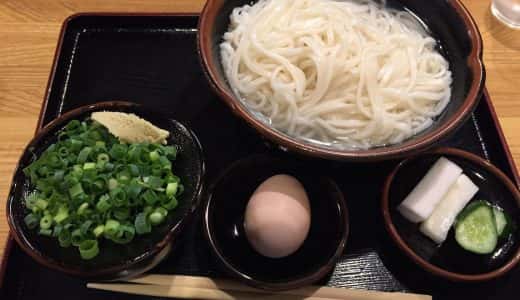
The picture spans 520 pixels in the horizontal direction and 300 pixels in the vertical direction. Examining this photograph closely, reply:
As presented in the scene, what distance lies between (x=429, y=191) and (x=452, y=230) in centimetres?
16

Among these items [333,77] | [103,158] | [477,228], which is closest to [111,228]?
[103,158]

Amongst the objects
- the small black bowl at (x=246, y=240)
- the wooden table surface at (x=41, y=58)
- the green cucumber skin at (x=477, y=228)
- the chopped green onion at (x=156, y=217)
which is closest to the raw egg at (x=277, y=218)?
the small black bowl at (x=246, y=240)

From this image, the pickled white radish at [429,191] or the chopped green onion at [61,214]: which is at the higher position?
the chopped green onion at [61,214]

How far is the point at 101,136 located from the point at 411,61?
1.16 meters

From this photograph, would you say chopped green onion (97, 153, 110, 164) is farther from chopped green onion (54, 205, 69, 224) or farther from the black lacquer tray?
the black lacquer tray

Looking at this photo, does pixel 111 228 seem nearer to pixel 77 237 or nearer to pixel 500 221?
pixel 77 237

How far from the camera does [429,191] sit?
5.27 ft

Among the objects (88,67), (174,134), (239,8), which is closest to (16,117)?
(88,67)

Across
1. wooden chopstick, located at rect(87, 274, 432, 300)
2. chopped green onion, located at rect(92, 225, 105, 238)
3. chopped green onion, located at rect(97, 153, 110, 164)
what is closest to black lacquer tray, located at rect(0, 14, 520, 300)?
wooden chopstick, located at rect(87, 274, 432, 300)

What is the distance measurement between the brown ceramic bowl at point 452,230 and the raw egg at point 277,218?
1.00 feet

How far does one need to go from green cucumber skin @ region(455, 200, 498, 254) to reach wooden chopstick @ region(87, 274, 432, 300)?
0.78ft

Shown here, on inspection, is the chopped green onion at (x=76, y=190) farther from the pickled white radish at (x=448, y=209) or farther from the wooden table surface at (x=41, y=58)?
the pickled white radish at (x=448, y=209)

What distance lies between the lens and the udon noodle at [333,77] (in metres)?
1.64

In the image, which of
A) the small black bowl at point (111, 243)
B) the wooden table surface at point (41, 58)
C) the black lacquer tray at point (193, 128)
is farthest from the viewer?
the wooden table surface at point (41, 58)
